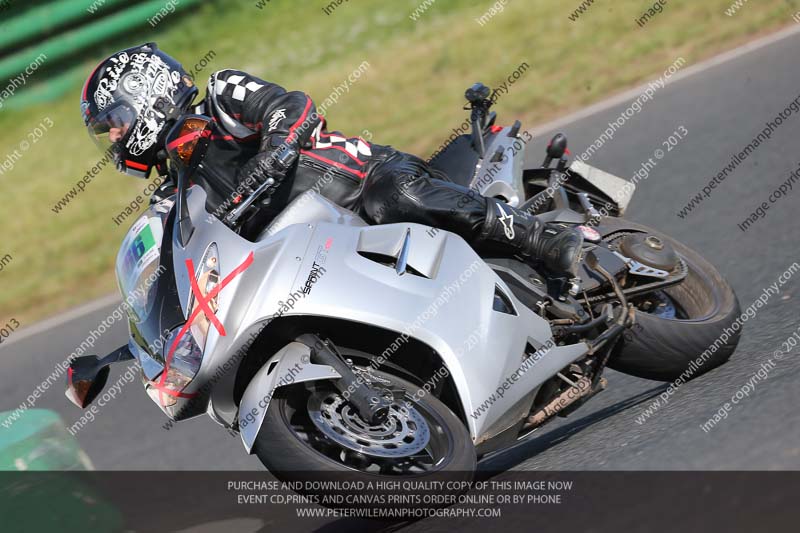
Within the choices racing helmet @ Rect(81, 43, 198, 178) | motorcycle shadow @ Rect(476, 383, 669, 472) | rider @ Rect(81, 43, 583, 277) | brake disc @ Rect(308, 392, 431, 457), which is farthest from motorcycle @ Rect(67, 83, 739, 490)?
motorcycle shadow @ Rect(476, 383, 669, 472)

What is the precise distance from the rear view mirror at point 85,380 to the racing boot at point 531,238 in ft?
5.09

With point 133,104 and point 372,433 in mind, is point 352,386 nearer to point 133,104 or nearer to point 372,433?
point 372,433

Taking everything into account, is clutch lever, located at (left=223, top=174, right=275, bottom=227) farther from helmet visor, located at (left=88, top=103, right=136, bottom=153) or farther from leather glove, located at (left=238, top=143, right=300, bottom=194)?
helmet visor, located at (left=88, top=103, right=136, bottom=153)

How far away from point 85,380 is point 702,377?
2.51 metres

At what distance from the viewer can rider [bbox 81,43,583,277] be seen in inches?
149

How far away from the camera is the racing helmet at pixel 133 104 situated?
3.76 metres

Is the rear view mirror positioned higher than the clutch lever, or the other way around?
the clutch lever

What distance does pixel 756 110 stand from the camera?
287 inches

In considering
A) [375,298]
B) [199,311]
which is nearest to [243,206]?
[199,311]

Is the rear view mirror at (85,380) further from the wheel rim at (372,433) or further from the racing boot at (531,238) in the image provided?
the racing boot at (531,238)

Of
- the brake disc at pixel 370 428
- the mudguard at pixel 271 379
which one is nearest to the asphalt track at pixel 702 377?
the brake disc at pixel 370 428

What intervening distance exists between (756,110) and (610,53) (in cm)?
239

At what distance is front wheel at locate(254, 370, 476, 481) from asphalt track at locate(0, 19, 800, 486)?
58 cm

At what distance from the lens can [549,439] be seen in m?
4.48
